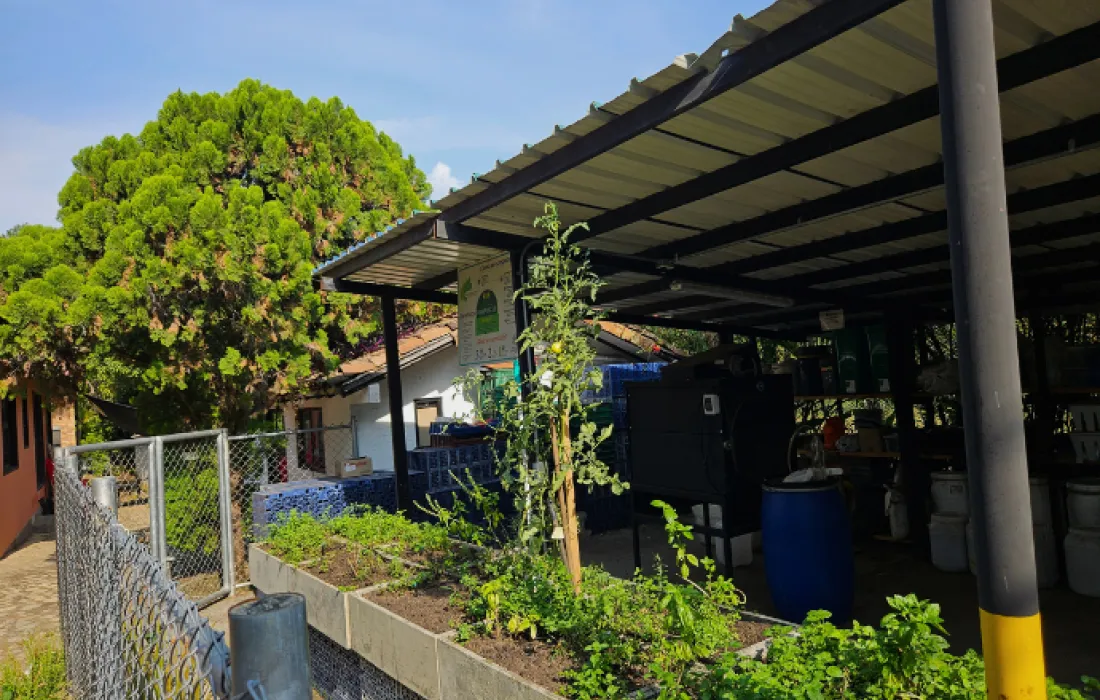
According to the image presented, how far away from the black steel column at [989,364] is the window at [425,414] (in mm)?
12061

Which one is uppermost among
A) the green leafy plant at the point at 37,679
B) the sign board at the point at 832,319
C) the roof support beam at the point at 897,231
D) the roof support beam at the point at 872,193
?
the roof support beam at the point at 872,193

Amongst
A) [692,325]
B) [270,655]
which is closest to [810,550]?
[270,655]

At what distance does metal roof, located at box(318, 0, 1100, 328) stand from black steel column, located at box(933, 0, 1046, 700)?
1.00 m

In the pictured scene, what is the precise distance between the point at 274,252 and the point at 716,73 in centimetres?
666

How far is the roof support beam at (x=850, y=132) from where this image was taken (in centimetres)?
276

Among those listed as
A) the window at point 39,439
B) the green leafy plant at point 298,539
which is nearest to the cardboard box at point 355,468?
the green leafy plant at point 298,539

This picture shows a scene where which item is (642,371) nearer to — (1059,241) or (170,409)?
(1059,241)

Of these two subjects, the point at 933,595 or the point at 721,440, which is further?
the point at 933,595

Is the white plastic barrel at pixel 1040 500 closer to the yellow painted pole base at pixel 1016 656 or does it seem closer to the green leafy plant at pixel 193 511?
the yellow painted pole base at pixel 1016 656

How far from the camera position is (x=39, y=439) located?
17.2 m

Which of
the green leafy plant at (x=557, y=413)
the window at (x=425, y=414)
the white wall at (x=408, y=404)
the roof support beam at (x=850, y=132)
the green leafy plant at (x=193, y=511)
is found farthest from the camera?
the window at (x=425, y=414)

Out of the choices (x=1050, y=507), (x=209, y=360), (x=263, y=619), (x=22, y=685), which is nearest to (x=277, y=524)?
(x=22, y=685)

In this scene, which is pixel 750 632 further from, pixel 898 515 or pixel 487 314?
pixel 898 515

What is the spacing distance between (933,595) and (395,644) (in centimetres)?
423
